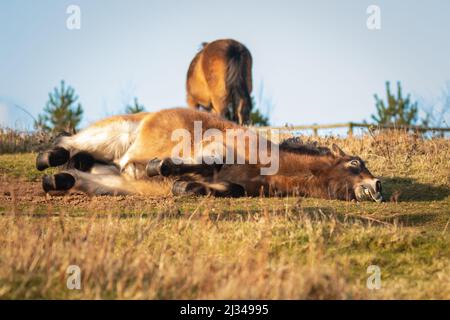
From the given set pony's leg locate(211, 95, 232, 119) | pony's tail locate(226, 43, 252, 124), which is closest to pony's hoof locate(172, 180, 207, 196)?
pony's tail locate(226, 43, 252, 124)

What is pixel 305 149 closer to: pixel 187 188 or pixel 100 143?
pixel 187 188

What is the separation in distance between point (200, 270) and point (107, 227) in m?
1.68

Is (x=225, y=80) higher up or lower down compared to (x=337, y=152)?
higher up

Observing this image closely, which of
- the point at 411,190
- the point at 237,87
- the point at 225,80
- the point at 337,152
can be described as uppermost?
the point at 225,80

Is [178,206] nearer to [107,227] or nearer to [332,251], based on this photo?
[107,227]

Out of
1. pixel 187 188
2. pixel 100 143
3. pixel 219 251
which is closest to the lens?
pixel 219 251

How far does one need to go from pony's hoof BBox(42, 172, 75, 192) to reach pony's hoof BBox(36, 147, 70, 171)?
378mm

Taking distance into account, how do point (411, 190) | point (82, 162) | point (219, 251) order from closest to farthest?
point (219, 251) < point (82, 162) < point (411, 190)

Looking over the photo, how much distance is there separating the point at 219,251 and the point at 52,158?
4481 mm

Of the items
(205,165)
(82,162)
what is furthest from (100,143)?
(205,165)

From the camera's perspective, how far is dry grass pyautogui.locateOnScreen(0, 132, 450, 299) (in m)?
3.75

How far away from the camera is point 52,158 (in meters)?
8.90

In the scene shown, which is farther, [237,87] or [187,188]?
[237,87]

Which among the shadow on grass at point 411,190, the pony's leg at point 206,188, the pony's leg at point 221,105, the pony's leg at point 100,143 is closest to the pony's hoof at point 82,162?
the pony's leg at point 100,143
